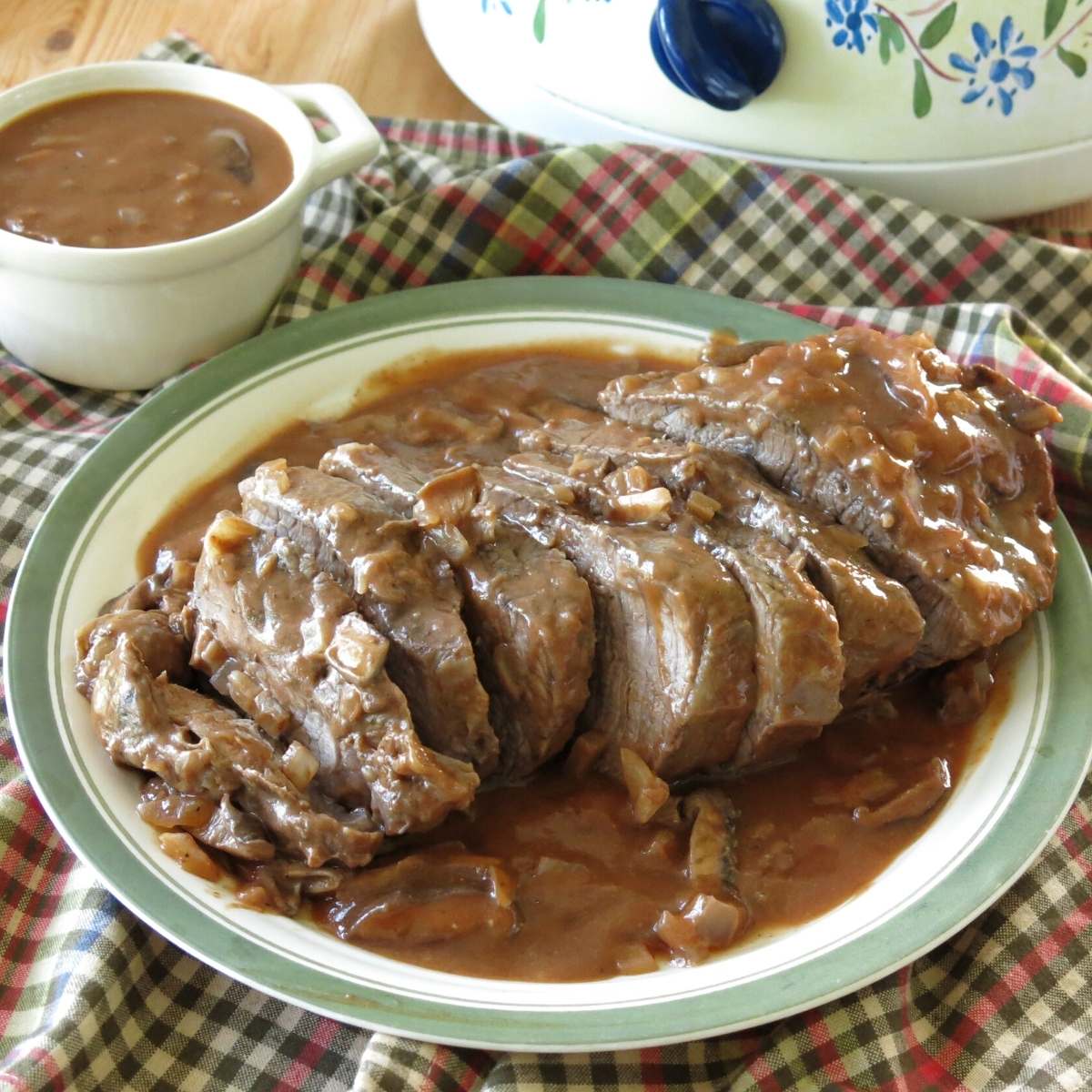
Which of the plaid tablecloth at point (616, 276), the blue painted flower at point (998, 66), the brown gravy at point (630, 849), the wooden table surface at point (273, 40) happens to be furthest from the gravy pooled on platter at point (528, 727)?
the wooden table surface at point (273, 40)

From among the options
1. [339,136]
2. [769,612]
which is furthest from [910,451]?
[339,136]

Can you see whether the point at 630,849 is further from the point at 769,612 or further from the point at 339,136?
the point at 339,136

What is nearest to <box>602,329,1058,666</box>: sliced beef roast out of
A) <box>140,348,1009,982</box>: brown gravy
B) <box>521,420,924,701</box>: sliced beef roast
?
<box>521,420,924,701</box>: sliced beef roast

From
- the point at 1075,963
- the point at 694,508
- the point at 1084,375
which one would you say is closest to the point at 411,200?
the point at 694,508

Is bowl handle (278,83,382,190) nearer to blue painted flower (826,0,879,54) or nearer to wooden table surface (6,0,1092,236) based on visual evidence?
wooden table surface (6,0,1092,236)

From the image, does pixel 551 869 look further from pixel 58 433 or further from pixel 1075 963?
pixel 58 433
